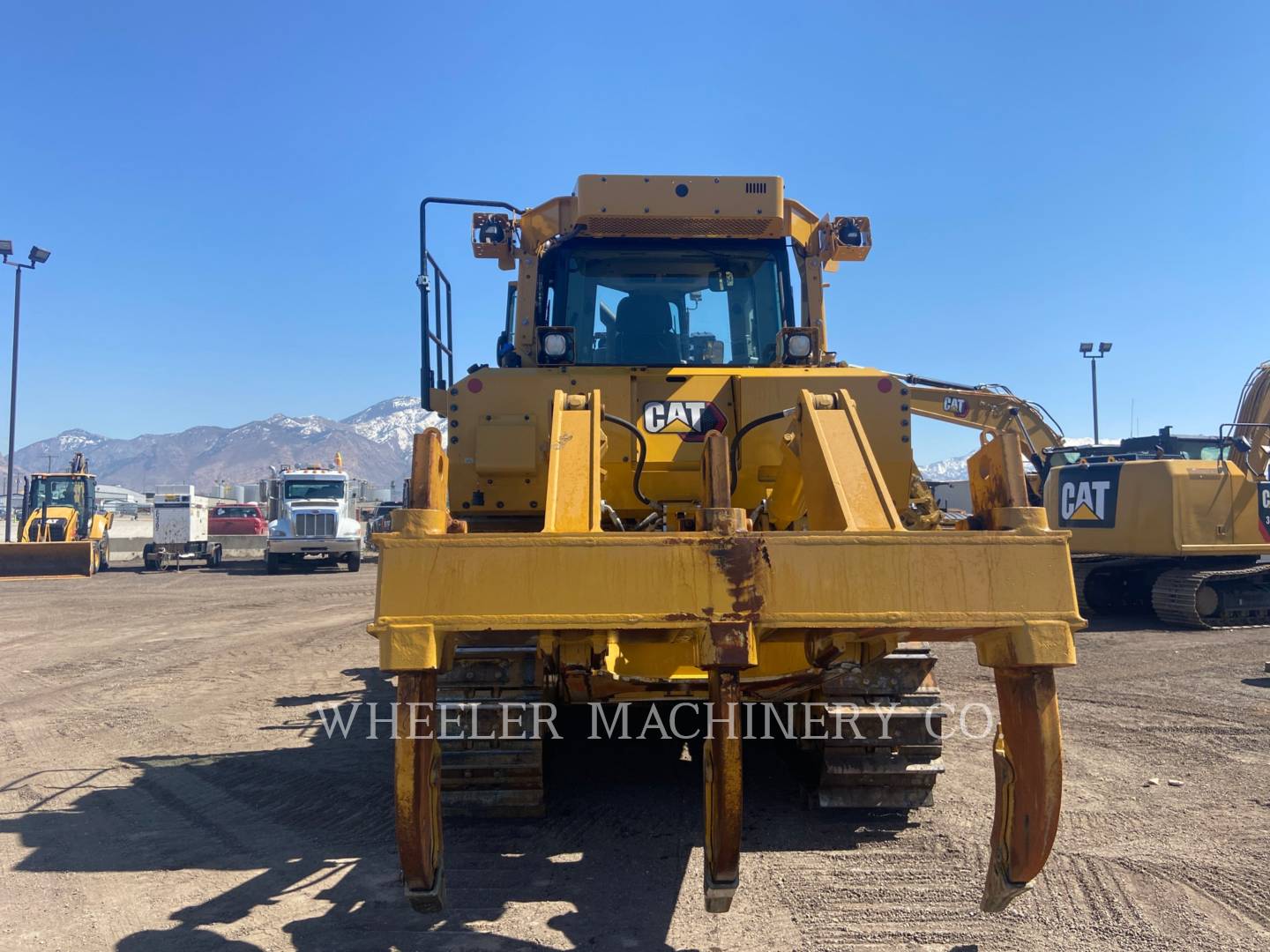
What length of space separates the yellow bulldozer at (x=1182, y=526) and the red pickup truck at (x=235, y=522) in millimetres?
28597

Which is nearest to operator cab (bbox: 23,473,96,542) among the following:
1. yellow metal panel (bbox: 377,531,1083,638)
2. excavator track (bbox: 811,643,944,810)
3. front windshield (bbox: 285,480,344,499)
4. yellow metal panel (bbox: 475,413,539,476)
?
front windshield (bbox: 285,480,344,499)

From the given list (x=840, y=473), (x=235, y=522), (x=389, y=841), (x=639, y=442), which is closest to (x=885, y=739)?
(x=840, y=473)

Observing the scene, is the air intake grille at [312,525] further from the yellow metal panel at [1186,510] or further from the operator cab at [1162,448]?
the yellow metal panel at [1186,510]

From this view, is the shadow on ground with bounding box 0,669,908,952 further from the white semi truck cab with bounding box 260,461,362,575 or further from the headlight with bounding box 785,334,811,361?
the white semi truck cab with bounding box 260,461,362,575

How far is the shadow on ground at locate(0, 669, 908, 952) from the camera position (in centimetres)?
349

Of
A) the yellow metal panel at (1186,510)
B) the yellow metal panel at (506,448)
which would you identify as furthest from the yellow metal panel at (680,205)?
the yellow metal panel at (1186,510)

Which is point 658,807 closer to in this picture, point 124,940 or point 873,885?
point 873,885

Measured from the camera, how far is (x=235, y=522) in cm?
3347

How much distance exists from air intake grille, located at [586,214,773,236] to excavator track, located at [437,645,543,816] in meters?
2.73

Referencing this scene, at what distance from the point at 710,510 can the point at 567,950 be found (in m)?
1.83

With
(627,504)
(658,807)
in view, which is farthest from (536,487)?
(658,807)

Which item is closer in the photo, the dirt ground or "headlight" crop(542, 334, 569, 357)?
the dirt ground

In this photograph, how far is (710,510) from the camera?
109 inches

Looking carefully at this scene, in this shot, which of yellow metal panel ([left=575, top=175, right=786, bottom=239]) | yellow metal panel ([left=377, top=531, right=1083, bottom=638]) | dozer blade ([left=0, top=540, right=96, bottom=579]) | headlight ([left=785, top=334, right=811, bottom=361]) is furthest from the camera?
dozer blade ([left=0, top=540, right=96, bottom=579])
